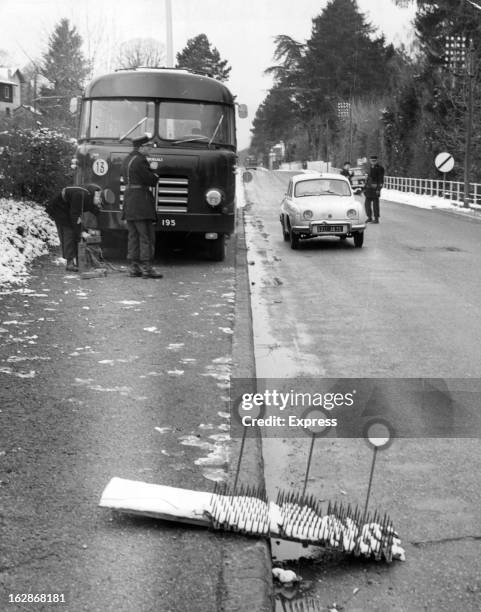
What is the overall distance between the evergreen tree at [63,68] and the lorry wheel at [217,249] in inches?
783

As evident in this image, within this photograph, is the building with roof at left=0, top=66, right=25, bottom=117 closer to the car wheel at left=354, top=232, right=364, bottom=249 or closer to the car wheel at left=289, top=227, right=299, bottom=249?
the car wheel at left=289, top=227, right=299, bottom=249

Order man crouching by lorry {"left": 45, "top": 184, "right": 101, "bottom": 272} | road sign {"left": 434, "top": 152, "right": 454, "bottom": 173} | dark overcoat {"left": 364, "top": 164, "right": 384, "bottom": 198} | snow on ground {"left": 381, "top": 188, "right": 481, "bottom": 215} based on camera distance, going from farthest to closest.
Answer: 1. road sign {"left": 434, "top": 152, "right": 454, "bottom": 173}
2. snow on ground {"left": 381, "top": 188, "right": 481, "bottom": 215}
3. dark overcoat {"left": 364, "top": 164, "right": 384, "bottom": 198}
4. man crouching by lorry {"left": 45, "top": 184, "right": 101, "bottom": 272}

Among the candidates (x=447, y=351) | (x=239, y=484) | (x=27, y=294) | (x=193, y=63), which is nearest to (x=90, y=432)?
(x=239, y=484)

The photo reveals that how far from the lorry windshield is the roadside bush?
280 cm

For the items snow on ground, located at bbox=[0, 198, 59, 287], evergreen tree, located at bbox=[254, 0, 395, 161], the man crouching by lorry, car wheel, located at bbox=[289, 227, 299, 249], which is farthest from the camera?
evergreen tree, located at bbox=[254, 0, 395, 161]

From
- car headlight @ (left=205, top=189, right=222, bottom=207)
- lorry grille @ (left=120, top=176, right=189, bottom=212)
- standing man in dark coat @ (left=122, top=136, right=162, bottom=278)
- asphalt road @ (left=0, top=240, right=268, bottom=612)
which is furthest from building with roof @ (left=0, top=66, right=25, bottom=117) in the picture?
asphalt road @ (left=0, top=240, right=268, bottom=612)

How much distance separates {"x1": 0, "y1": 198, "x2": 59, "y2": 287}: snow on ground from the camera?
1262 cm

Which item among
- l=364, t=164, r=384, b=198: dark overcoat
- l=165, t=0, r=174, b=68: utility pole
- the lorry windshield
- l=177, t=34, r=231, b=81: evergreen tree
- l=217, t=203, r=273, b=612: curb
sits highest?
l=177, t=34, r=231, b=81: evergreen tree

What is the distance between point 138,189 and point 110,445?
314 inches

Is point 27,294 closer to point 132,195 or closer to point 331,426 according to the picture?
point 132,195

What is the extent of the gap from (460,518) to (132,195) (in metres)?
9.16

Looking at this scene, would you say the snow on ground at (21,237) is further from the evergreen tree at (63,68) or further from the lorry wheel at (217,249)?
the evergreen tree at (63,68)

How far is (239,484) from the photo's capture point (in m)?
4.64

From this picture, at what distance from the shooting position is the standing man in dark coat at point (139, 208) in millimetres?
12680
